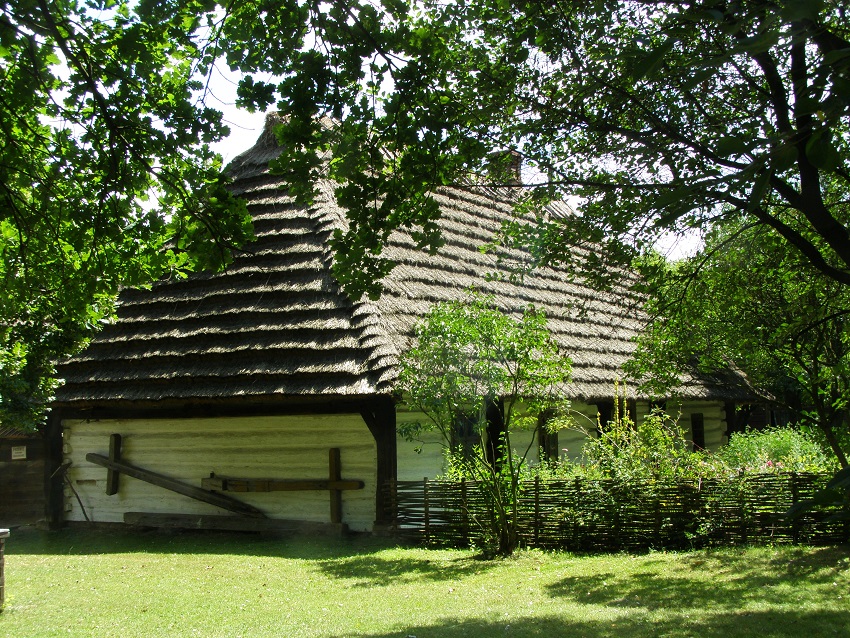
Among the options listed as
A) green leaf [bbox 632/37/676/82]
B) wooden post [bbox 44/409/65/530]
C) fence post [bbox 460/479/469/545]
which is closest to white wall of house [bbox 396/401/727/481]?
fence post [bbox 460/479/469/545]

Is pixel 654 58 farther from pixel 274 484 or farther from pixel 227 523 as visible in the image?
pixel 227 523

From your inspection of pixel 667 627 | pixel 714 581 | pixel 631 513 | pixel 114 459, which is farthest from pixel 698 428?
pixel 667 627

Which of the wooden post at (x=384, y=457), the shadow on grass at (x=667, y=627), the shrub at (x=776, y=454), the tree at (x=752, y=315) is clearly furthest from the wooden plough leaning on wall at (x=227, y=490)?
the shrub at (x=776, y=454)

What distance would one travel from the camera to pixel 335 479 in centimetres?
1156

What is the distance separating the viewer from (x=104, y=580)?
9.04 metres

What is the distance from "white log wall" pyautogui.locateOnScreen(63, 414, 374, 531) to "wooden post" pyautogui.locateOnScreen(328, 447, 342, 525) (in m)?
0.09

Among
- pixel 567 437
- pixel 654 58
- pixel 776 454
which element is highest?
pixel 654 58

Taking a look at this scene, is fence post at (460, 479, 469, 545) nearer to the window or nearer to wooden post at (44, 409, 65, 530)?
wooden post at (44, 409, 65, 530)

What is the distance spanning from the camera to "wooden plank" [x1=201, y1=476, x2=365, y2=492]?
1148cm

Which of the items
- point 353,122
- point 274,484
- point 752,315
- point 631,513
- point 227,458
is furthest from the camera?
point 227,458

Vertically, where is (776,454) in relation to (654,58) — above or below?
below

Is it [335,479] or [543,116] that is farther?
[335,479]

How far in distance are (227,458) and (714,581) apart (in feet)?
25.2

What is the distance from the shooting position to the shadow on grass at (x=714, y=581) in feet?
23.7
